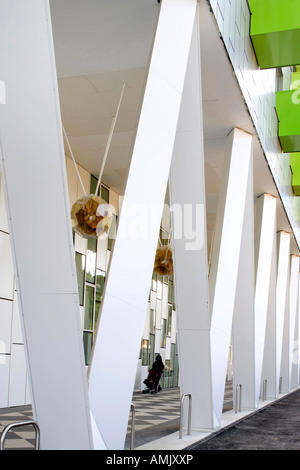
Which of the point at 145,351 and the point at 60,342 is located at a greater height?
the point at 60,342

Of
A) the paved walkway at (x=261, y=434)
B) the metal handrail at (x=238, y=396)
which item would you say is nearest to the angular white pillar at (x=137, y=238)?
the paved walkway at (x=261, y=434)

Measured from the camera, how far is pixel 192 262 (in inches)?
385

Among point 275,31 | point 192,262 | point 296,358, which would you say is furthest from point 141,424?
point 296,358

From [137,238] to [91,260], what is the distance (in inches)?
442

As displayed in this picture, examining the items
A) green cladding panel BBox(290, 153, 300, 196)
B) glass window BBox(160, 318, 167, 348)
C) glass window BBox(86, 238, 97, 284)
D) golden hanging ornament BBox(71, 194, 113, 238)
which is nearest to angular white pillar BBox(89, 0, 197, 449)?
golden hanging ornament BBox(71, 194, 113, 238)

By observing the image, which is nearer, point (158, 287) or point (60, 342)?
point (60, 342)

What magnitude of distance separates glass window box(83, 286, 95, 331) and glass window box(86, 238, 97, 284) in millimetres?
303

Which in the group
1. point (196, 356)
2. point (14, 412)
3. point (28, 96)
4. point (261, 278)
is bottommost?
point (14, 412)

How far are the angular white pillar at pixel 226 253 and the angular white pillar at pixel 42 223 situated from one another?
502 cm

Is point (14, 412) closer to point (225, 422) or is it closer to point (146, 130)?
point (225, 422)

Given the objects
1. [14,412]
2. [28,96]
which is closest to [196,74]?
[28,96]

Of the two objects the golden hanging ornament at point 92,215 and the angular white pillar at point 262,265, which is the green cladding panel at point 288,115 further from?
the golden hanging ornament at point 92,215

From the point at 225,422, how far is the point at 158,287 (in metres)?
13.9

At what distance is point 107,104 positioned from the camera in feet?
39.3
